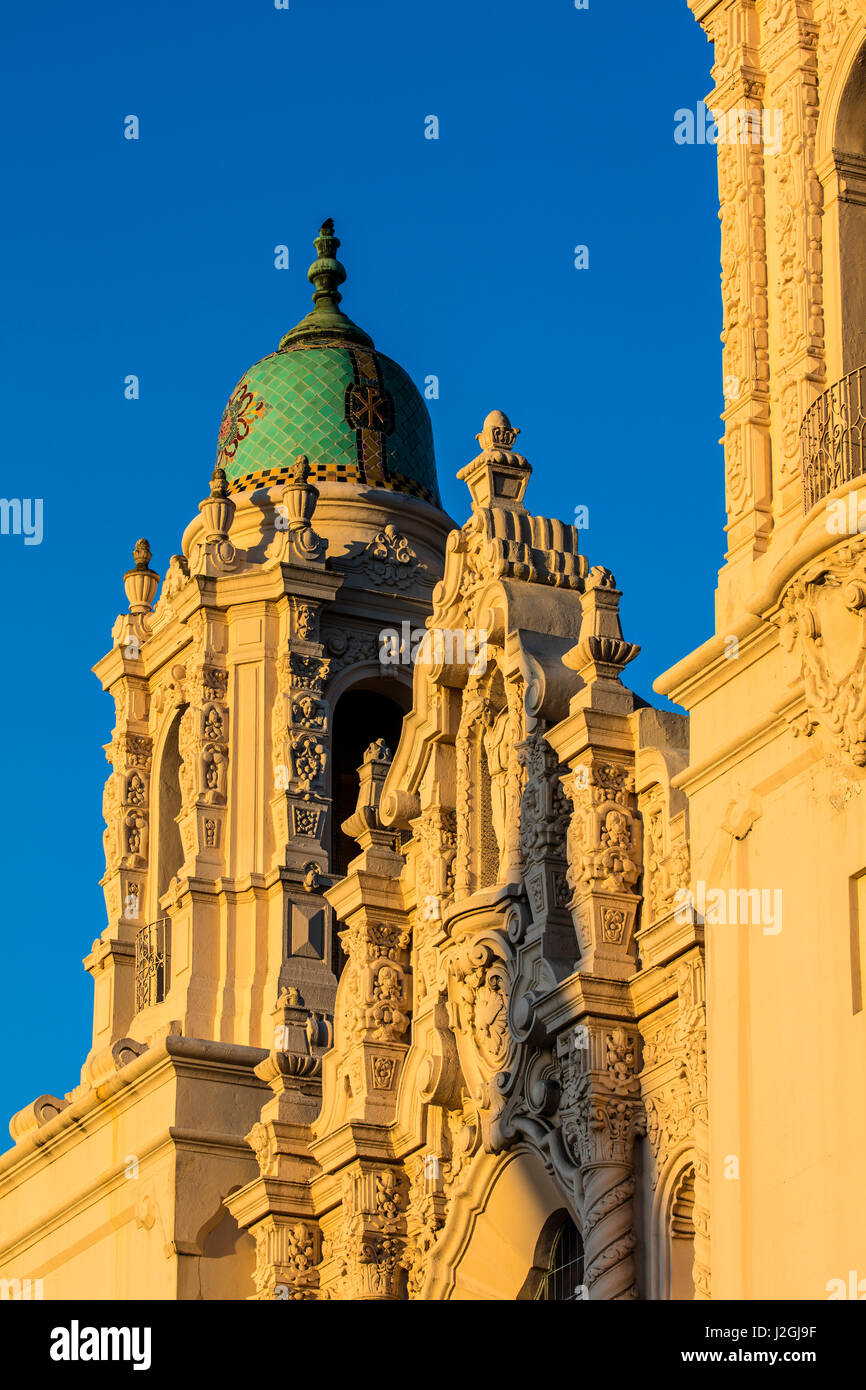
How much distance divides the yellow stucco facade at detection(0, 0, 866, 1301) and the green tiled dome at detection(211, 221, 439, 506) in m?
0.05

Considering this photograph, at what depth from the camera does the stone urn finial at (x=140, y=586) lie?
37953 millimetres

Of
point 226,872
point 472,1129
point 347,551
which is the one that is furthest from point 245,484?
point 472,1129

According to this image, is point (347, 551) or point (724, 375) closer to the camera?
point (724, 375)

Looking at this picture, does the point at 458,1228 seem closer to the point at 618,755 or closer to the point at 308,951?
the point at 618,755

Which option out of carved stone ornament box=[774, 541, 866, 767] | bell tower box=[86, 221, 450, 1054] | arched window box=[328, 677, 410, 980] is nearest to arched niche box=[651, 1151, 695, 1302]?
carved stone ornament box=[774, 541, 866, 767]

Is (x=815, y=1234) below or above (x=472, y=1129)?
below

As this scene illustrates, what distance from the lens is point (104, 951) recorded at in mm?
36594

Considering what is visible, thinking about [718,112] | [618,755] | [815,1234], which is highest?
[718,112]

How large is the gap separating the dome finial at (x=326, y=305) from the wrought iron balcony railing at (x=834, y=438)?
57.1 ft

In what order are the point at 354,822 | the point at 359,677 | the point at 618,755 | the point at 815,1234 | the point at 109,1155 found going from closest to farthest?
the point at 815,1234 → the point at 618,755 → the point at 354,822 → the point at 109,1155 → the point at 359,677

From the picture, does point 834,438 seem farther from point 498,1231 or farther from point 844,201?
point 498,1231

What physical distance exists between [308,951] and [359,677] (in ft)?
11.3

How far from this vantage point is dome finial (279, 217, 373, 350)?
125 feet

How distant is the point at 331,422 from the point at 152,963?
6.69 meters
